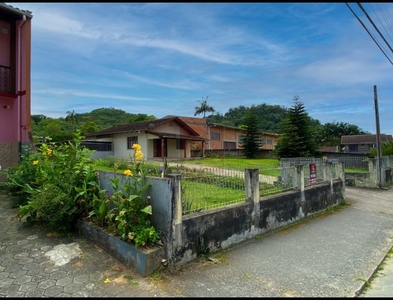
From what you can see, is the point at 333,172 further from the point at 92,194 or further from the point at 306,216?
the point at 92,194

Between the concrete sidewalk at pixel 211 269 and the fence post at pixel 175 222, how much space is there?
0.96 feet

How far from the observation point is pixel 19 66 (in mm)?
9047

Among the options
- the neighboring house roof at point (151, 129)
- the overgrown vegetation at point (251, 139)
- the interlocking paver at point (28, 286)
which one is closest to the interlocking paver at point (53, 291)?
the interlocking paver at point (28, 286)

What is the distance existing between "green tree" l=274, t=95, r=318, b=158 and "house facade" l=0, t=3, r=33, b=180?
1936 cm

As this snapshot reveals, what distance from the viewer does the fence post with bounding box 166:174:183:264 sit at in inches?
151

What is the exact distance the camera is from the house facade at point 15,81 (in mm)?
8789

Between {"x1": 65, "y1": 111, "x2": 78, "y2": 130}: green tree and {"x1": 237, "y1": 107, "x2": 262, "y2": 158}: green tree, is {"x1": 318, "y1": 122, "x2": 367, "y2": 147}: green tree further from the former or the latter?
{"x1": 65, "y1": 111, "x2": 78, "y2": 130}: green tree

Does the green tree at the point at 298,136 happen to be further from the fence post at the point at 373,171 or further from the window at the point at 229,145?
the window at the point at 229,145

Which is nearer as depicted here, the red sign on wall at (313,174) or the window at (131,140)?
the red sign on wall at (313,174)

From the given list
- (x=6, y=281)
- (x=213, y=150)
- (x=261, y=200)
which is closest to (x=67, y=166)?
(x=6, y=281)

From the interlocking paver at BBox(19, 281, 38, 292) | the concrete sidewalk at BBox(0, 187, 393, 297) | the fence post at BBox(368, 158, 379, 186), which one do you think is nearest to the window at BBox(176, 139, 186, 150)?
the fence post at BBox(368, 158, 379, 186)

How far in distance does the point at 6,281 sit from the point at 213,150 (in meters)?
27.7

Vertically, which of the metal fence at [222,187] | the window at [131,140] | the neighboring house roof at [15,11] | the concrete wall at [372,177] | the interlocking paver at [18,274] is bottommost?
the interlocking paver at [18,274]

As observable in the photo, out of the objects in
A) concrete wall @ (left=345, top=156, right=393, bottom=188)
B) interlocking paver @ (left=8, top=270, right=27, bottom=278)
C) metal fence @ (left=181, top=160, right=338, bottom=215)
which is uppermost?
metal fence @ (left=181, top=160, right=338, bottom=215)
